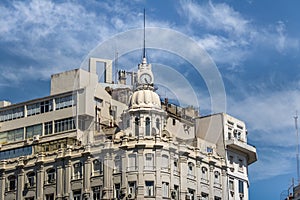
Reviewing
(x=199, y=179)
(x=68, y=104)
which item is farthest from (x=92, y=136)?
(x=199, y=179)

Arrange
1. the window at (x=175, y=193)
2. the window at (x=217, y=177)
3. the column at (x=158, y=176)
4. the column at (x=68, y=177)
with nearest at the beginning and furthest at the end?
the column at (x=158, y=176)
the window at (x=175, y=193)
the column at (x=68, y=177)
the window at (x=217, y=177)

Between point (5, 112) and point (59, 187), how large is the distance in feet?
65.9

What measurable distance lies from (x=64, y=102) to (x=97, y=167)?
13395 millimetres

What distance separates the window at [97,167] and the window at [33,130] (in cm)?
1325

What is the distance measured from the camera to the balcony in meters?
148

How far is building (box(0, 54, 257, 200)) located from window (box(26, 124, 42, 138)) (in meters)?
0.16

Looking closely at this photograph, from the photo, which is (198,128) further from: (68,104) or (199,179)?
(68,104)

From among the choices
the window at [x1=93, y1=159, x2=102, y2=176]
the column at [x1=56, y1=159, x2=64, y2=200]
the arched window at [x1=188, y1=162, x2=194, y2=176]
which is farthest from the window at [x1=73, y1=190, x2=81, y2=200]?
the arched window at [x1=188, y1=162, x2=194, y2=176]

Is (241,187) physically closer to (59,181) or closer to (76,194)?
(76,194)

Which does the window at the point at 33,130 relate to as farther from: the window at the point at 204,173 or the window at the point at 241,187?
the window at the point at 241,187

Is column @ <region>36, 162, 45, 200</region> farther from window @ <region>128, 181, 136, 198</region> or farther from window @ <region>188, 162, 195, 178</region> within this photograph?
window @ <region>188, 162, 195, 178</region>

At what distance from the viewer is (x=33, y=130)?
144750mm

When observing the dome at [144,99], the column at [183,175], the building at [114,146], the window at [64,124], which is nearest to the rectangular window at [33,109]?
the building at [114,146]

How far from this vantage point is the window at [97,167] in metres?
134
